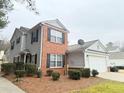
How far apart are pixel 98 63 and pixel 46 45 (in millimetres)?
8819

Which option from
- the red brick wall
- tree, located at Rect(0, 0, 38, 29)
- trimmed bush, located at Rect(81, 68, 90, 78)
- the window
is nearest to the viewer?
tree, located at Rect(0, 0, 38, 29)

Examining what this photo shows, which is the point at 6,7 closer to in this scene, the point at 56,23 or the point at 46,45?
the point at 46,45

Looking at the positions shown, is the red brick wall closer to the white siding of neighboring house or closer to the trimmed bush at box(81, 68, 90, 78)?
the trimmed bush at box(81, 68, 90, 78)

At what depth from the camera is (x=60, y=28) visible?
73.7 feet

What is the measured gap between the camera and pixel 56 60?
2141 cm

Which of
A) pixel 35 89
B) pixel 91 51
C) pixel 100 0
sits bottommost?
pixel 35 89

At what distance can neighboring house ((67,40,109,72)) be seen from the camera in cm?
2112

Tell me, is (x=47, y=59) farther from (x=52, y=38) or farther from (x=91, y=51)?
(x=91, y=51)

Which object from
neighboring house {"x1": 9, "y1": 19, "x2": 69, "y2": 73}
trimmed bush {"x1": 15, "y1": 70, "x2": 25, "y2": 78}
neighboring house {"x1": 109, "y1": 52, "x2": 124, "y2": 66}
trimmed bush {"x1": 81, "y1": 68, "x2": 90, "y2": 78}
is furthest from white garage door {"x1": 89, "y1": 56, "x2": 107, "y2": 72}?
neighboring house {"x1": 109, "y1": 52, "x2": 124, "y2": 66}

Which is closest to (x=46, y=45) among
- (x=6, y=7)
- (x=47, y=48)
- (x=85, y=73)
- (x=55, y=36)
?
Result: (x=47, y=48)

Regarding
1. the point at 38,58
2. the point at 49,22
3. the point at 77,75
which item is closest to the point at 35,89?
the point at 77,75

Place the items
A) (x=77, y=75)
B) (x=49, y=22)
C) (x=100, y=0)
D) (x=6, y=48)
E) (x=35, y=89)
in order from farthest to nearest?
(x=6, y=48) → (x=49, y=22) → (x=77, y=75) → (x=100, y=0) → (x=35, y=89)

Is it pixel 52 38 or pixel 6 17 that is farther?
pixel 52 38

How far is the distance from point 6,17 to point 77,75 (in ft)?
30.4
